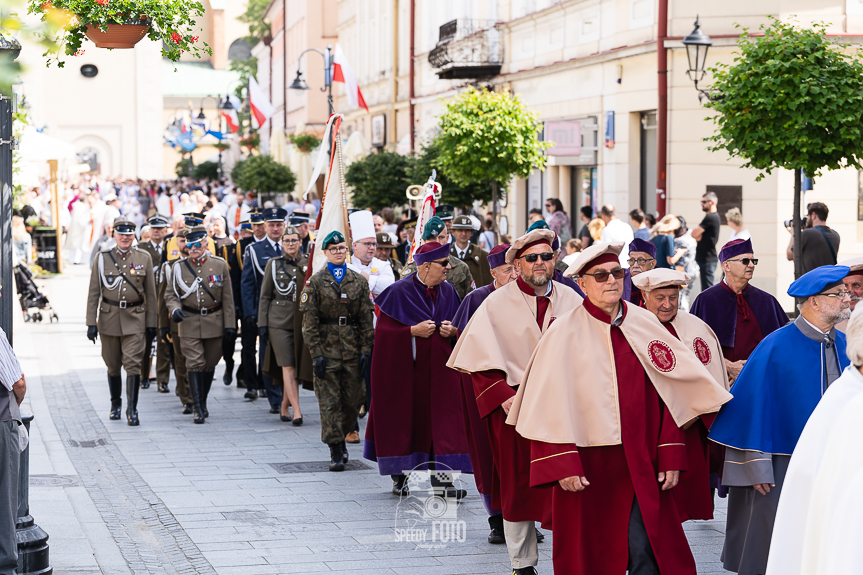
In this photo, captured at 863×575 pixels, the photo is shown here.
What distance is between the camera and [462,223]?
1255 cm

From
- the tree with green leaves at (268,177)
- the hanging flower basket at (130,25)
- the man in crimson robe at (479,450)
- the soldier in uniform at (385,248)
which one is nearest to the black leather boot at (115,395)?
the soldier in uniform at (385,248)

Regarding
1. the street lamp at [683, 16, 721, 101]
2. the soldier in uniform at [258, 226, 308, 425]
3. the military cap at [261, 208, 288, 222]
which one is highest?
the street lamp at [683, 16, 721, 101]

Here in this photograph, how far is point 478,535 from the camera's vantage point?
7.59 meters

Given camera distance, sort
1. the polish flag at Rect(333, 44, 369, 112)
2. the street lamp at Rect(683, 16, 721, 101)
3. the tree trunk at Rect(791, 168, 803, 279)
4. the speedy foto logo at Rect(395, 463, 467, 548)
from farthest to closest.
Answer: the polish flag at Rect(333, 44, 369, 112) → the street lamp at Rect(683, 16, 721, 101) → the tree trunk at Rect(791, 168, 803, 279) → the speedy foto logo at Rect(395, 463, 467, 548)

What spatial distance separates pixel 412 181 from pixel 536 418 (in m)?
17.7

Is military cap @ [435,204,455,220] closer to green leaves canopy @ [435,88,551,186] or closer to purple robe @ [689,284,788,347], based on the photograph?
purple robe @ [689,284,788,347]

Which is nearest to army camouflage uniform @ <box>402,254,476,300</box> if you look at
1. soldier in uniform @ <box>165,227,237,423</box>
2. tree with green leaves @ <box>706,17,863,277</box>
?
soldier in uniform @ <box>165,227,237,423</box>

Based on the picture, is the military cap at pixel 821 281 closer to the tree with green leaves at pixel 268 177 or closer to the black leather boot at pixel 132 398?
the black leather boot at pixel 132 398

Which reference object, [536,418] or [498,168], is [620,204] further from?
[536,418]

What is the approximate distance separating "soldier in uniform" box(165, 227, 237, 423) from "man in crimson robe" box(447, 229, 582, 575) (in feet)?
19.2

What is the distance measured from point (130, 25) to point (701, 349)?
376 cm

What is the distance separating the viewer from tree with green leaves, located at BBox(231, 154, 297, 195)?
38.7 m

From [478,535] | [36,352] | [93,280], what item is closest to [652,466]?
[478,535]

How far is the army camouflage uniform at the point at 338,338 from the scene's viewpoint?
9.55 meters
